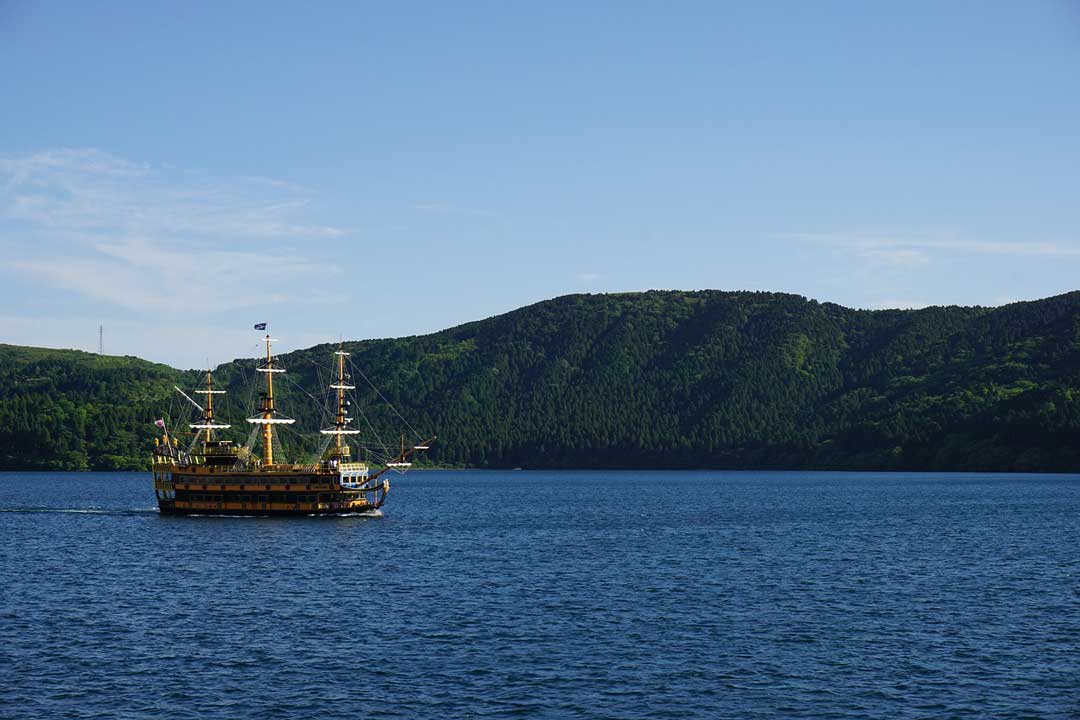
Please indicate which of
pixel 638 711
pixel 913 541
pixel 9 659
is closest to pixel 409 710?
pixel 638 711

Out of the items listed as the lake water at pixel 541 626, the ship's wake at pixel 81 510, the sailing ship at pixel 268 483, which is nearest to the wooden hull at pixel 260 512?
the sailing ship at pixel 268 483

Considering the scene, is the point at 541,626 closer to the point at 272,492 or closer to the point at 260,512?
the point at 272,492

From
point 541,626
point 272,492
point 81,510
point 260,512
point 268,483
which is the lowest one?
point 541,626

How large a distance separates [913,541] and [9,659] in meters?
97.6

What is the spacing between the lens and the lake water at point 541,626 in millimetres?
53750

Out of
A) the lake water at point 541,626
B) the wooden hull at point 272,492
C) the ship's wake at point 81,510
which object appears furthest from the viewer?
the ship's wake at point 81,510

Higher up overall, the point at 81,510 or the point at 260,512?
the point at 81,510

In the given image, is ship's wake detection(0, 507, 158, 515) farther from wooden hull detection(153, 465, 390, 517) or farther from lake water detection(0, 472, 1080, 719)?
lake water detection(0, 472, 1080, 719)

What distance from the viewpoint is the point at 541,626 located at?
240ft

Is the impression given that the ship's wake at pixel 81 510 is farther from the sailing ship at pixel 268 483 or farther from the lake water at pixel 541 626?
the lake water at pixel 541 626

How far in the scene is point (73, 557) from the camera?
4469 inches

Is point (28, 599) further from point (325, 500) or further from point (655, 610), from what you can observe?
point (325, 500)

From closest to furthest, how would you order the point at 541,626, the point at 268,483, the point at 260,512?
1. the point at 541,626
2. the point at 268,483
3. the point at 260,512

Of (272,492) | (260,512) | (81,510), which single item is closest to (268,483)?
(272,492)
